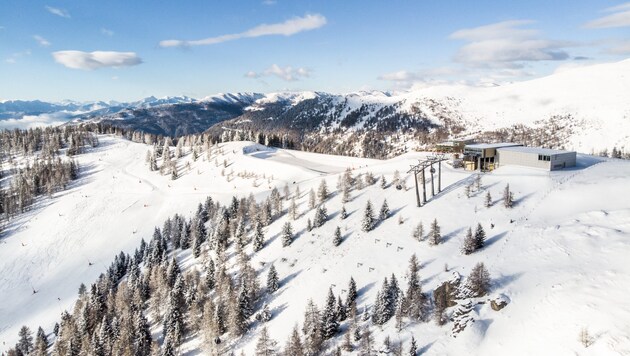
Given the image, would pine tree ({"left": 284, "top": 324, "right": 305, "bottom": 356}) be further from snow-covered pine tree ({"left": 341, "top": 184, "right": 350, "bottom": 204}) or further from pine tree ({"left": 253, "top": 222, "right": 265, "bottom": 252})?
snow-covered pine tree ({"left": 341, "top": 184, "right": 350, "bottom": 204})

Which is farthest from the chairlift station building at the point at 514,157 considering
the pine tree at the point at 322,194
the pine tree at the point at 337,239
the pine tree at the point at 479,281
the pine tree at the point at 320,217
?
the pine tree at the point at 479,281

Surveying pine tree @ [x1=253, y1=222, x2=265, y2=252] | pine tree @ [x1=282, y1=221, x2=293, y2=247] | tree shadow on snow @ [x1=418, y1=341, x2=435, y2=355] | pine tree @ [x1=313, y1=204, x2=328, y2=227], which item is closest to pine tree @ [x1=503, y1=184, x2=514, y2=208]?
pine tree @ [x1=313, y1=204, x2=328, y2=227]

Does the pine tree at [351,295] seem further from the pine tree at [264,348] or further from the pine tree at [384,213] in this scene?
the pine tree at [384,213]

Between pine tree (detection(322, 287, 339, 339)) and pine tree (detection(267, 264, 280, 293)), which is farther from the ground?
pine tree (detection(322, 287, 339, 339))

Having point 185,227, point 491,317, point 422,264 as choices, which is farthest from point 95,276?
point 491,317

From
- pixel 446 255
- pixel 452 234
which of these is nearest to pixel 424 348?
pixel 446 255

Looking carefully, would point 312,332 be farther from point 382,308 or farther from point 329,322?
point 382,308
